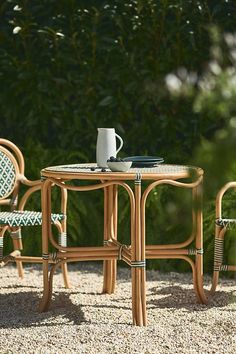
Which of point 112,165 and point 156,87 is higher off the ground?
point 156,87

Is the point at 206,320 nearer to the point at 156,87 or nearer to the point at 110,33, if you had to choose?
the point at 156,87

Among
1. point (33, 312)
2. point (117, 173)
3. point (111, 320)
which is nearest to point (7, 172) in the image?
point (33, 312)

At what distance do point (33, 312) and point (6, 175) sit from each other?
1.07 m

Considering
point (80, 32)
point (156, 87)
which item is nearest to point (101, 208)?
point (156, 87)

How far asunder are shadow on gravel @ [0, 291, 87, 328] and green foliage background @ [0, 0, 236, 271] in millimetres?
1257

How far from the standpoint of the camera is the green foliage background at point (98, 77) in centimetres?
565

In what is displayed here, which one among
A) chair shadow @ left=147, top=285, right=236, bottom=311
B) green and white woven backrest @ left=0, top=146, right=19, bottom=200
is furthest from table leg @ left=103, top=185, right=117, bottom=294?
green and white woven backrest @ left=0, top=146, right=19, bottom=200

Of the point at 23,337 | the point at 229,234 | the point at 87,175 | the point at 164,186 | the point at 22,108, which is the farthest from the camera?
the point at 22,108

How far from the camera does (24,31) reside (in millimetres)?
5812

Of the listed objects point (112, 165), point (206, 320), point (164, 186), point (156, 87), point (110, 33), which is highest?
point (110, 33)

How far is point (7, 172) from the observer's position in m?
4.75

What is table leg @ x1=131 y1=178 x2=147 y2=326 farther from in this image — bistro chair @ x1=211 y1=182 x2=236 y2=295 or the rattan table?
bistro chair @ x1=211 y1=182 x2=236 y2=295

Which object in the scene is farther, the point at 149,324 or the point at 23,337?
the point at 149,324

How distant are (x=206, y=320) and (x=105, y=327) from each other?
20.6 inches
